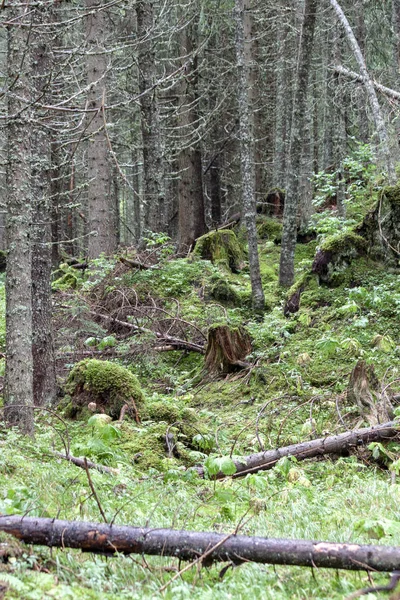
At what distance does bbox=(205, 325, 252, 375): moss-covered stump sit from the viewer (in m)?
10.4

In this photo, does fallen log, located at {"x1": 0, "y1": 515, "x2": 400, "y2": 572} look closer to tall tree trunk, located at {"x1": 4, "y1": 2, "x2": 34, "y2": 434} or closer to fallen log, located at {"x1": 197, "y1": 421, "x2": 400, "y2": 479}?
tall tree trunk, located at {"x1": 4, "y1": 2, "x2": 34, "y2": 434}

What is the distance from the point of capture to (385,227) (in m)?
11.3

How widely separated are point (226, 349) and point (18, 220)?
5.26m

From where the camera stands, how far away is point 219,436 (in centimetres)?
736

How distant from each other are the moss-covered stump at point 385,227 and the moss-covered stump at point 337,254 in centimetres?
23

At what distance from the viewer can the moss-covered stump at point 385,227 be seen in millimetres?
11000

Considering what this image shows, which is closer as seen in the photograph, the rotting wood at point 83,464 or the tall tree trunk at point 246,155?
the rotting wood at point 83,464

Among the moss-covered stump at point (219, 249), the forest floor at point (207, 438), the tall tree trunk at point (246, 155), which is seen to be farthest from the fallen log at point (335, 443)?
the moss-covered stump at point (219, 249)

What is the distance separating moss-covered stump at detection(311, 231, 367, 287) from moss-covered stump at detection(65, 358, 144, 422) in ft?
18.2

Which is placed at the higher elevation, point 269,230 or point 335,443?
point 269,230

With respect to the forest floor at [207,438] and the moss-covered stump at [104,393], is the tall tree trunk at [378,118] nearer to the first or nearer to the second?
the forest floor at [207,438]

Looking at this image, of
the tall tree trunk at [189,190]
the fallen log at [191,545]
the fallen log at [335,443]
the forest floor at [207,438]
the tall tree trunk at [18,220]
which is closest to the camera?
the fallen log at [191,545]

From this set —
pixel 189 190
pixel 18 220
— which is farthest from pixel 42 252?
pixel 189 190

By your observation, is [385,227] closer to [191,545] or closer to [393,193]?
[393,193]
